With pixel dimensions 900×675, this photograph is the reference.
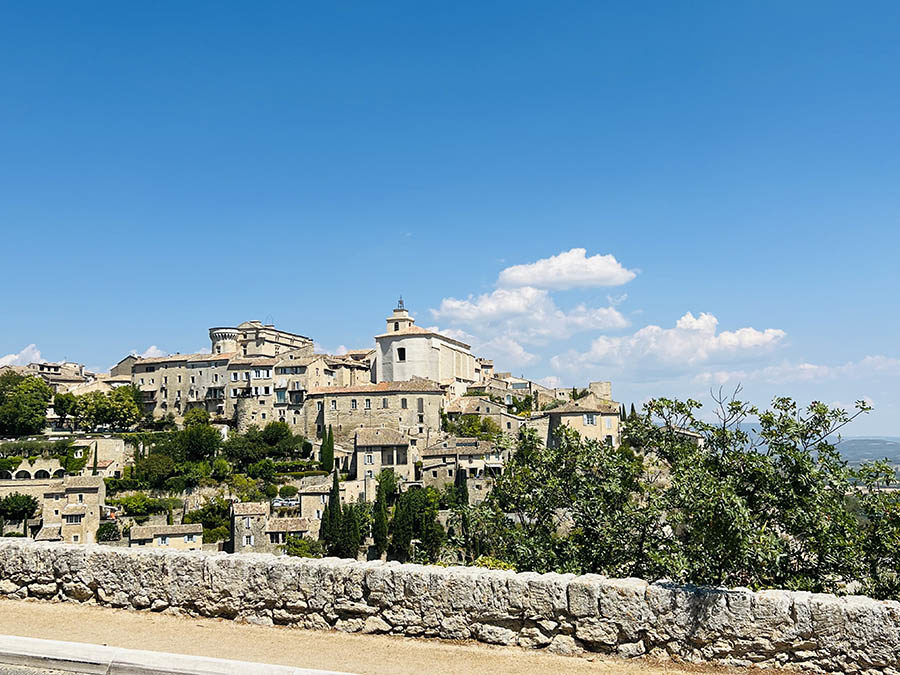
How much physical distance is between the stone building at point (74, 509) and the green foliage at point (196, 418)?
738 inches

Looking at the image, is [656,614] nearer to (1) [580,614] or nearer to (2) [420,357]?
(1) [580,614]

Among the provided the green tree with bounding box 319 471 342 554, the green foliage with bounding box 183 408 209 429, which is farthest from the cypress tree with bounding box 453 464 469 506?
the green foliage with bounding box 183 408 209 429

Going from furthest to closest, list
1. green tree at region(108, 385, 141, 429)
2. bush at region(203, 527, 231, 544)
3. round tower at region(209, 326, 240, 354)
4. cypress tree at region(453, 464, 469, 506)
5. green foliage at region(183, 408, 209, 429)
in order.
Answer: round tower at region(209, 326, 240, 354)
green tree at region(108, 385, 141, 429)
green foliage at region(183, 408, 209, 429)
cypress tree at region(453, 464, 469, 506)
bush at region(203, 527, 231, 544)

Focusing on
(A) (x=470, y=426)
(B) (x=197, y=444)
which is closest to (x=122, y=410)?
(B) (x=197, y=444)

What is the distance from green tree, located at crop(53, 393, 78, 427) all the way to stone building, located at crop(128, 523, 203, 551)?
32.8 m

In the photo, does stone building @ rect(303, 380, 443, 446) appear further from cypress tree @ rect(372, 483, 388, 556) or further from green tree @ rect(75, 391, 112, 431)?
green tree @ rect(75, 391, 112, 431)

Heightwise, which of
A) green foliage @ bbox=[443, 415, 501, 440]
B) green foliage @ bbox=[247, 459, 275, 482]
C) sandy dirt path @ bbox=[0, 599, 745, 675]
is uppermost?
green foliage @ bbox=[443, 415, 501, 440]

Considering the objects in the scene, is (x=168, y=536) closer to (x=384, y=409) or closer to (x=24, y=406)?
(x=384, y=409)

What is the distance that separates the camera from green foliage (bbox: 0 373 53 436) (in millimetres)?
75375

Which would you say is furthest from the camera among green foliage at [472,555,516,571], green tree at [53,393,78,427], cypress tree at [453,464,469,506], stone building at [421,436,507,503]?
green tree at [53,393,78,427]

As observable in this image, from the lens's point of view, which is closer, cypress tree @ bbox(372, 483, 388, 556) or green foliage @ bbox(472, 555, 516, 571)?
green foliage @ bbox(472, 555, 516, 571)

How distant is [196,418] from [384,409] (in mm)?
21282

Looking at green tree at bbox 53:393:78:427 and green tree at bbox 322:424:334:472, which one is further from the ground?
green tree at bbox 53:393:78:427

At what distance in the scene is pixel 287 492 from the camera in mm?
63312
